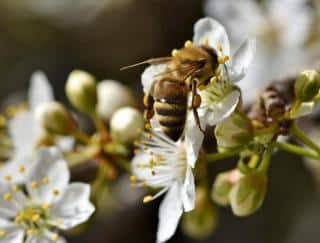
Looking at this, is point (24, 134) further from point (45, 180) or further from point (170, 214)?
point (170, 214)

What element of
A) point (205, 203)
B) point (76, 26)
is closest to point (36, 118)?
point (205, 203)

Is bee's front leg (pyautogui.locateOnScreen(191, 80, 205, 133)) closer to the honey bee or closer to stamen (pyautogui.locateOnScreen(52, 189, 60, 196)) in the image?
the honey bee

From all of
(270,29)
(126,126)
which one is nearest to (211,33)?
(126,126)

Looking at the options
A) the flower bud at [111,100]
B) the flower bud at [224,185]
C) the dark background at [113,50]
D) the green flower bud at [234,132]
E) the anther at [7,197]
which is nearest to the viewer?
the green flower bud at [234,132]

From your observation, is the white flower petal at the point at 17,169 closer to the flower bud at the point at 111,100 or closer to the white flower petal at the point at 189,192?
the flower bud at the point at 111,100

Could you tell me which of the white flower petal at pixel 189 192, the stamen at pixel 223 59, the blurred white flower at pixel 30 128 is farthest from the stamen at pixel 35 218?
the stamen at pixel 223 59

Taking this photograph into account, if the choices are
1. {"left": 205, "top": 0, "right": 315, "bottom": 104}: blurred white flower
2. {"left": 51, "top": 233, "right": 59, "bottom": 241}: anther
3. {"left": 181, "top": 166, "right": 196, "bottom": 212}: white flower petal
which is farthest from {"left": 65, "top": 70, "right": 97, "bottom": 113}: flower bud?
{"left": 205, "top": 0, "right": 315, "bottom": 104}: blurred white flower
